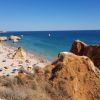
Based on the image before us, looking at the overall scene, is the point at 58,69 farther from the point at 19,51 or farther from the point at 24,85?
the point at 19,51

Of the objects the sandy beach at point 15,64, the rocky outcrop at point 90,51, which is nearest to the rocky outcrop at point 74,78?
the rocky outcrop at point 90,51

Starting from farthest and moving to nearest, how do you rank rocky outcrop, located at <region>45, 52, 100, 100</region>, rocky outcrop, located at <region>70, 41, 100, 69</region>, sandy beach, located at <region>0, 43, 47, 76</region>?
sandy beach, located at <region>0, 43, 47, 76</region> < rocky outcrop, located at <region>70, 41, 100, 69</region> < rocky outcrop, located at <region>45, 52, 100, 100</region>

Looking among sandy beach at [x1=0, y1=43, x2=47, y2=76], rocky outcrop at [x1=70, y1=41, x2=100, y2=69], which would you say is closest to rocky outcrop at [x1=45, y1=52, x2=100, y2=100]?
rocky outcrop at [x1=70, y1=41, x2=100, y2=69]

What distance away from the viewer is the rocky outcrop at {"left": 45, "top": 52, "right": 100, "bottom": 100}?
936cm

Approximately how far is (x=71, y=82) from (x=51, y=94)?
768 mm

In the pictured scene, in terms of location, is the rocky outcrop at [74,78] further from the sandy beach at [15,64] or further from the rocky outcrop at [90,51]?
the sandy beach at [15,64]

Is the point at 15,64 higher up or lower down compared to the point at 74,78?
lower down

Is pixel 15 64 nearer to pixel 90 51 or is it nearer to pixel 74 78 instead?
pixel 90 51

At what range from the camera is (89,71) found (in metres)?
9.98

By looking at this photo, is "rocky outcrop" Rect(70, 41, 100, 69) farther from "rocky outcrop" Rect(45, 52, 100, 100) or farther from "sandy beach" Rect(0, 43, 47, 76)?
"sandy beach" Rect(0, 43, 47, 76)

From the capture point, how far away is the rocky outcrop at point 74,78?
9359 millimetres

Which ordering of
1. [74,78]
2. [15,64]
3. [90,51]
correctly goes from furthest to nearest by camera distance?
[15,64]
[90,51]
[74,78]

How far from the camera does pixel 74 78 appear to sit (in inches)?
377

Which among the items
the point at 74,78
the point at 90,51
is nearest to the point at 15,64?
the point at 90,51
